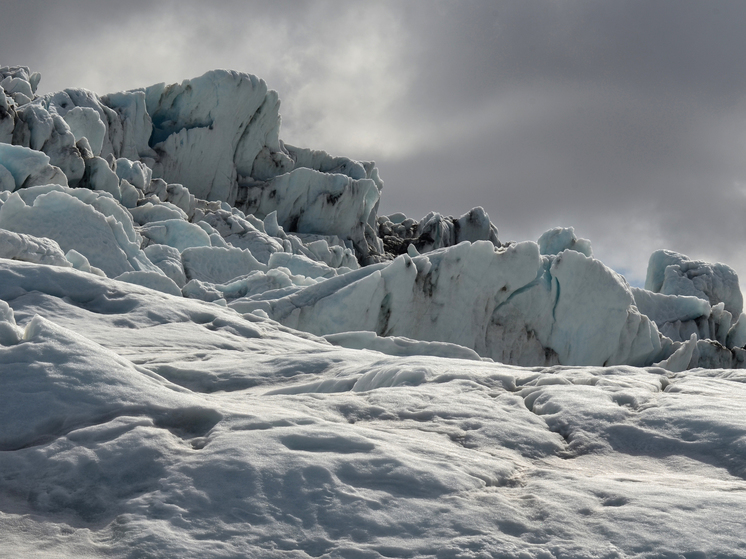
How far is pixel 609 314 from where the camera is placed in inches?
674

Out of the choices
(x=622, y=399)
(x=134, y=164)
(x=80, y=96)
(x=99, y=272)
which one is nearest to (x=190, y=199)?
(x=134, y=164)

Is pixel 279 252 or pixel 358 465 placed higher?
pixel 279 252

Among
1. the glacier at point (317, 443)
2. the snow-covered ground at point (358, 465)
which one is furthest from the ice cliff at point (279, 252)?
the snow-covered ground at point (358, 465)

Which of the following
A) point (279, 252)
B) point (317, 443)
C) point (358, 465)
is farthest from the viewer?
point (279, 252)

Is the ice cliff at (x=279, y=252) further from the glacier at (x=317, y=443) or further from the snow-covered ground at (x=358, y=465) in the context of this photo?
the snow-covered ground at (x=358, y=465)

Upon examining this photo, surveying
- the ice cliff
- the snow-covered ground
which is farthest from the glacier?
the ice cliff

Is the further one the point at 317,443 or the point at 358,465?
the point at 317,443

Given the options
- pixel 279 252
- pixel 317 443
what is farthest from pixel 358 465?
pixel 279 252

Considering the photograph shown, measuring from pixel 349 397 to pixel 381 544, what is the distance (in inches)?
70.7

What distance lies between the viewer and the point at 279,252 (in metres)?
26.6

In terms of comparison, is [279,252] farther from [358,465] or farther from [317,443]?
[358,465]

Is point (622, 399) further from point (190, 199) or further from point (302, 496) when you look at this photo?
point (190, 199)

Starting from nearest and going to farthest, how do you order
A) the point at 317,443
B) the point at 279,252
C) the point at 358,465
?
1. the point at 358,465
2. the point at 317,443
3. the point at 279,252

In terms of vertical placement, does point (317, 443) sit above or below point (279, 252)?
below
